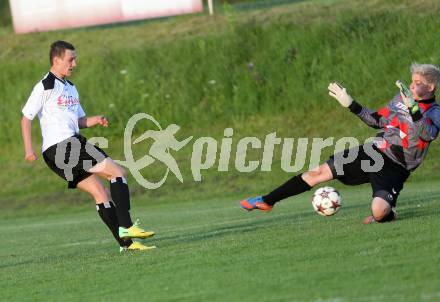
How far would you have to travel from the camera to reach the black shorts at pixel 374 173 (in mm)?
10734

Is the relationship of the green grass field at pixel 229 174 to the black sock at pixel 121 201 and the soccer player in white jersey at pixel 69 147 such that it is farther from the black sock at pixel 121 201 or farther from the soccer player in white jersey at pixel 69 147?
the soccer player in white jersey at pixel 69 147

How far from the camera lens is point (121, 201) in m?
10.6

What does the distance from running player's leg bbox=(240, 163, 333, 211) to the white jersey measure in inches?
76.1

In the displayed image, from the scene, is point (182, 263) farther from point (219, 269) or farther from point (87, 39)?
point (87, 39)

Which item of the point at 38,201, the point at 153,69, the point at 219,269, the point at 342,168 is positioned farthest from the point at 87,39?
the point at 219,269

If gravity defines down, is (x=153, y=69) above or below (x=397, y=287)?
below

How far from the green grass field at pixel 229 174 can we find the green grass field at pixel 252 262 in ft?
0.10

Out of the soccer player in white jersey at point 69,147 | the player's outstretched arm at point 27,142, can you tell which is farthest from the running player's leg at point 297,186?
the player's outstretched arm at point 27,142

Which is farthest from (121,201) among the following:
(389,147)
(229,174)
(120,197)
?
(229,174)

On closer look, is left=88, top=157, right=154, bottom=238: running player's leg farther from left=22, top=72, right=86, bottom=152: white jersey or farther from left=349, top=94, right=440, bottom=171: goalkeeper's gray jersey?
left=349, top=94, right=440, bottom=171: goalkeeper's gray jersey

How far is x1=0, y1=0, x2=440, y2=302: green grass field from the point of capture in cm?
805

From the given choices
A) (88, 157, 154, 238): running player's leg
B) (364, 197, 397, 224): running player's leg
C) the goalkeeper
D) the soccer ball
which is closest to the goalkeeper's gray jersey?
the goalkeeper

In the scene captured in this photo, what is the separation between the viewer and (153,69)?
26766 mm

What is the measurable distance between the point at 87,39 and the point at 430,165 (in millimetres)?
12187
